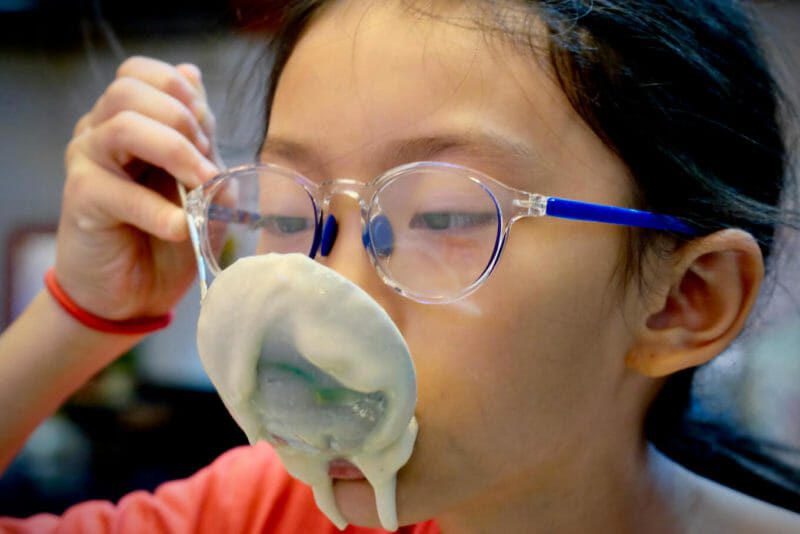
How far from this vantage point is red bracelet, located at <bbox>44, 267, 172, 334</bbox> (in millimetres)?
987

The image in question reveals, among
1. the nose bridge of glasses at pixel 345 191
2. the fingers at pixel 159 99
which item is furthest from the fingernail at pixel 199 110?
the nose bridge of glasses at pixel 345 191

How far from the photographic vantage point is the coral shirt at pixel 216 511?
3.18 feet

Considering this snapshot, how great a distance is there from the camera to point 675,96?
0.75 m

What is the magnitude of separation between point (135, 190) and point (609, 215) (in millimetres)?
540

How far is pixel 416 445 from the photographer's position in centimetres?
65

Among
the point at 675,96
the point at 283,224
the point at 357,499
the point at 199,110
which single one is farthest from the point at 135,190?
the point at 675,96

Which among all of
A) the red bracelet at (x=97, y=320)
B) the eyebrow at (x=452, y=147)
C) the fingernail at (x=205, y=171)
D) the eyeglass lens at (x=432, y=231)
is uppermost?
the eyebrow at (x=452, y=147)

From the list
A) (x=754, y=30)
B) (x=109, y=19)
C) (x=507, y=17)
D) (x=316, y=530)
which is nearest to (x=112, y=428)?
(x=316, y=530)

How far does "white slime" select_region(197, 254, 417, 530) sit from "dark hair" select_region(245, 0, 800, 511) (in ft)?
0.92

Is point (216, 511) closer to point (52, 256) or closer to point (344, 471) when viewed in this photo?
point (344, 471)

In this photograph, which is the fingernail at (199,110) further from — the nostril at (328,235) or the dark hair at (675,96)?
the nostril at (328,235)

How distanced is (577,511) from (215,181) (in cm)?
51

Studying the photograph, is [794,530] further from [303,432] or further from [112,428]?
[112,428]

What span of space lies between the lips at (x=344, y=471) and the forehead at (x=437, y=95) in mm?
259
